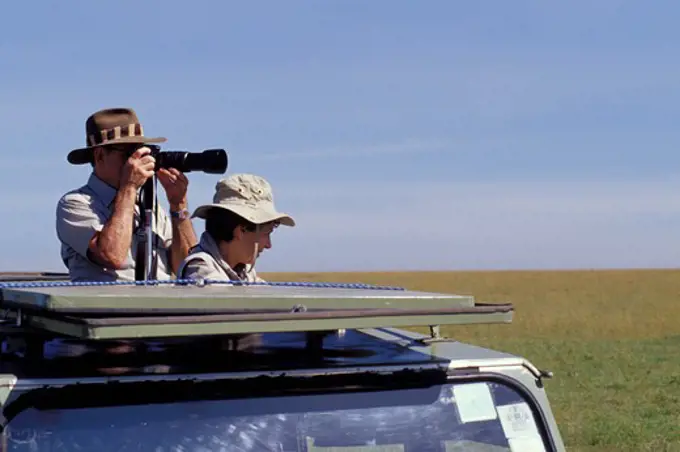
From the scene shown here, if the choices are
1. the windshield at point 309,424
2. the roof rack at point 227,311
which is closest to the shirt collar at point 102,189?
the roof rack at point 227,311

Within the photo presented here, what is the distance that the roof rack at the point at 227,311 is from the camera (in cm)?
244

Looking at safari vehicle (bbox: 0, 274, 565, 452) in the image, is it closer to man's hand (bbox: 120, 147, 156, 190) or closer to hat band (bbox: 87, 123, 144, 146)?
man's hand (bbox: 120, 147, 156, 190)

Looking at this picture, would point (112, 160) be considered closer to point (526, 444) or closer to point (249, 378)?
point (249, 378)

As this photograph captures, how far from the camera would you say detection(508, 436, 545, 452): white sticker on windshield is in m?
2.87

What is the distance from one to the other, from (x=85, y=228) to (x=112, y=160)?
1.67 feet

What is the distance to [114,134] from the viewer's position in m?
4.50

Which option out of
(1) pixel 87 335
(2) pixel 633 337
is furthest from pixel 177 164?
(2) pixel 633 337

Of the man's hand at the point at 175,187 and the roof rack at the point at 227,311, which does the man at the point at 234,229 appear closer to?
the man's hand at the point at 175,187

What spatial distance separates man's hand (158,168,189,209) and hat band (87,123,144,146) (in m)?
0.20

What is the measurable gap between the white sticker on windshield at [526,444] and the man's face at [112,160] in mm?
2153

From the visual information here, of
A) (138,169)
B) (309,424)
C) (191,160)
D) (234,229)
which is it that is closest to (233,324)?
(309,424)

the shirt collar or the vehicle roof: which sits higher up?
the shirt collar

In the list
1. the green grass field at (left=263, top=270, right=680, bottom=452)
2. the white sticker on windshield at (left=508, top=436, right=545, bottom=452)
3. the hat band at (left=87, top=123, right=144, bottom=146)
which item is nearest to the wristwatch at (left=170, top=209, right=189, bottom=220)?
the hat band at (left=87, top=123, right=144, bottom=146)

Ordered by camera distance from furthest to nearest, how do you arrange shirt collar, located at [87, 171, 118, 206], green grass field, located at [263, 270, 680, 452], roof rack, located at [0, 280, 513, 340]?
green grass field, located at [263, 270, 680, 452], shirt collar, located at [87, 171, 118, 206], roof rack, located at [0, 280, 513, 340]
